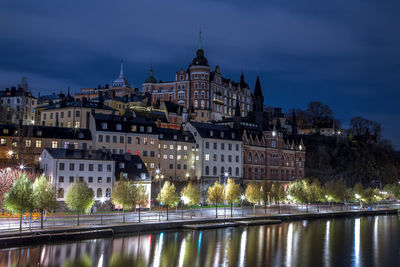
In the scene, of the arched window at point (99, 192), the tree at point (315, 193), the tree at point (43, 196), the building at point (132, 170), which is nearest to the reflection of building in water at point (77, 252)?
the tree at point (43, 196)

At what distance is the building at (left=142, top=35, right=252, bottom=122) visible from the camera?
155125 mm

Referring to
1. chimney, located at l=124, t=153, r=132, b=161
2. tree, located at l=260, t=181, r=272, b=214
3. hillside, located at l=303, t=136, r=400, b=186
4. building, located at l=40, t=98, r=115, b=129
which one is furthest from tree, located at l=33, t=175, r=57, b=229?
hillside, located at l=303, t=136, r=400, b=186

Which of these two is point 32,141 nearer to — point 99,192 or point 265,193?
point 99,192

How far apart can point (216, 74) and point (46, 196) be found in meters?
111

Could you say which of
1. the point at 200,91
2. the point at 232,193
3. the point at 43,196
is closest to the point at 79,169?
the point at 43,196

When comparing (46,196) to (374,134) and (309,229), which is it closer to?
(309,229)

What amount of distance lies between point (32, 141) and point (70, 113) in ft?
70.9

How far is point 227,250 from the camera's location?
54.6 meters

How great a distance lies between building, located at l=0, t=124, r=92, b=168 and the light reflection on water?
33.6 meters

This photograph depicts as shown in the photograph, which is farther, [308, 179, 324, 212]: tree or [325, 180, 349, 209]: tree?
[325, 180, 349, 209]: tree

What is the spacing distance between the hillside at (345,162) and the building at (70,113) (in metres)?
63.1

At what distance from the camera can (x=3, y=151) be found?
3346 inches

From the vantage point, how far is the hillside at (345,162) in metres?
139

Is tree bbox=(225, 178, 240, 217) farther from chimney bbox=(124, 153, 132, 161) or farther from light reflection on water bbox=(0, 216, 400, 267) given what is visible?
chimney bbox=(124, 153, 132, 161)
